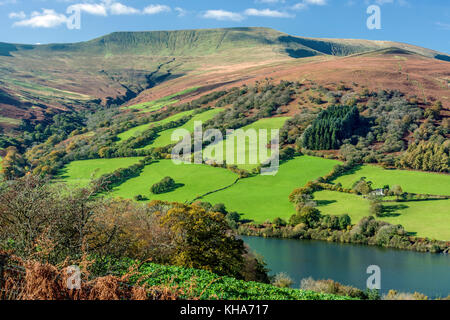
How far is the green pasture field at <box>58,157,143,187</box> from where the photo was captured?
70.6 m

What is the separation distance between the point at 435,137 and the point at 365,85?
35.2 metres

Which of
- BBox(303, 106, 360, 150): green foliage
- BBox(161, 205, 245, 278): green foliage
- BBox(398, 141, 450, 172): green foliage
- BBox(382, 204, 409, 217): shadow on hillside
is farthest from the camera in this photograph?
BBox(303, 106, 360, 150): green foliage

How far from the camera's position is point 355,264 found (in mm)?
37094

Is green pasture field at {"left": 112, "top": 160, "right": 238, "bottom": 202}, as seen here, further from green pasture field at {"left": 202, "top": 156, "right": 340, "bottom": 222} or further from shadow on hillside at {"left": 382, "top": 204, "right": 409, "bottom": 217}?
shadow on hillside at {"left": 382, "top": 204, "right": 409, "bottom": 217}

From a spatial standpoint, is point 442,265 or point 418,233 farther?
point 418,233

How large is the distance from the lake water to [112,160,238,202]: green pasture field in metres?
17.2

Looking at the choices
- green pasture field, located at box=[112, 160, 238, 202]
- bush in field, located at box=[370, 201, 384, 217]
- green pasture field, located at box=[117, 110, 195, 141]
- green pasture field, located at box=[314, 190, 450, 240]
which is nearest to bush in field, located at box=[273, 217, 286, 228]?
green pasture field, located at box=[314, 190, 450, 240]

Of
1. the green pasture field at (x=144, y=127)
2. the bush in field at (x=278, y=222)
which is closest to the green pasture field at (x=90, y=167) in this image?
the green pasture field at (x=144, y=127)

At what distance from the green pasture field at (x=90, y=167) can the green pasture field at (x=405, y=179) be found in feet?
152

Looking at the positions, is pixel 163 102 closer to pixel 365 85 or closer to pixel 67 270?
pixel 365 85

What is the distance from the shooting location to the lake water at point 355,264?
3247 centimetres
